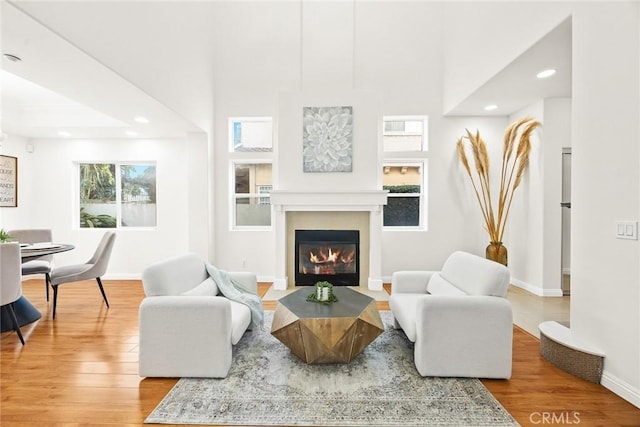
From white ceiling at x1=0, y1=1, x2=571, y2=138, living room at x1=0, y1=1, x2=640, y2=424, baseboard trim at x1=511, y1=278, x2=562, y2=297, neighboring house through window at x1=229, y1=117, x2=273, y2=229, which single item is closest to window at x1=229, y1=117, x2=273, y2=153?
neighboring house through window at x1=229, y1=117, x2=273, y2=229

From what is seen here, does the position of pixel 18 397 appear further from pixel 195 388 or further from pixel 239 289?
pixel 239 289

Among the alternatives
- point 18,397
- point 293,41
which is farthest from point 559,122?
point 18,397

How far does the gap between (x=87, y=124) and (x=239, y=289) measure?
3.85 metres

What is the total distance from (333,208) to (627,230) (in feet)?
10.7

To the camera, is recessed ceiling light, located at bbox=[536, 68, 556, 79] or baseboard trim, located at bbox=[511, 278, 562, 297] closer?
recessed ceiling light, located at bbox=[536, 68, 556, 79]

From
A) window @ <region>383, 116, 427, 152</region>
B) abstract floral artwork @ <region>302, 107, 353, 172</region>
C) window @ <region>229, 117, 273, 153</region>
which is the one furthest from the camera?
window @ <region>229, 117, 273, 153</region>

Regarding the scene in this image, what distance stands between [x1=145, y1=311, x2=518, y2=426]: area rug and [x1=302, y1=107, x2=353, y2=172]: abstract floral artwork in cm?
297

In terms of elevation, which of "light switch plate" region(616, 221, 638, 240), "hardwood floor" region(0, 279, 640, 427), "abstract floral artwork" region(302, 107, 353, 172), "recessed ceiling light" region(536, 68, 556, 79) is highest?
"recessed ceiling light" region(536, 68, 556, 79)

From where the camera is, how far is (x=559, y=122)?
4316mm

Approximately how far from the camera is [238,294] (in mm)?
2996

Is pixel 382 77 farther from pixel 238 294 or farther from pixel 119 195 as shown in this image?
pixel 119 195

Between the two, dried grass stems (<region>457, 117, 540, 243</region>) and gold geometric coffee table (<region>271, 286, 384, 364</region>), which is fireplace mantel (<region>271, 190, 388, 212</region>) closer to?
dried grass stems (<region>457, 117, 540, 243</region>)

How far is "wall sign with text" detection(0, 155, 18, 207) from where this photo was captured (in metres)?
5.03

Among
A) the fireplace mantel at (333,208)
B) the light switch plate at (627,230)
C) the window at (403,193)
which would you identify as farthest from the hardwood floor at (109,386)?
the window at (403,193)
